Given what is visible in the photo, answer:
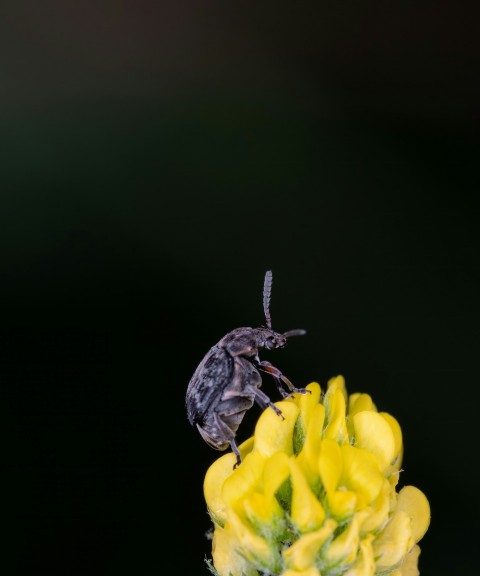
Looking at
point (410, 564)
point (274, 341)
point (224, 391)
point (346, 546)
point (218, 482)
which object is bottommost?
point (410, 564)

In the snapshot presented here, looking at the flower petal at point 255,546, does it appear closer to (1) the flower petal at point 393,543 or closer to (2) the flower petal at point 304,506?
(2) the flower petal at point 304,506

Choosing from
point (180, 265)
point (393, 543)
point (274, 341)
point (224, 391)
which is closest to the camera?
point (393, 543)

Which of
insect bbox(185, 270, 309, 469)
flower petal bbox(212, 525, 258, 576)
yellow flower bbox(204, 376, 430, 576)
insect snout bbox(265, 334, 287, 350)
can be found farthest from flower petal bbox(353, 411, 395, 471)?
insect snout bbox(265, 334, 287, 350)

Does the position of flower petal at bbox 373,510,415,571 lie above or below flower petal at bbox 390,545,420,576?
above

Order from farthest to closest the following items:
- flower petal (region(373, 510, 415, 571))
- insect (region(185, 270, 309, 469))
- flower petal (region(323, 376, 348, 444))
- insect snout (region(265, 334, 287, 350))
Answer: insect snout (region(265, 334, 287, 350)) < insect (region(185, 270, 309, 469)) < flower petal (region(323, 376, 348, 444)) < flower petal (region(373, 510, 415, 571))

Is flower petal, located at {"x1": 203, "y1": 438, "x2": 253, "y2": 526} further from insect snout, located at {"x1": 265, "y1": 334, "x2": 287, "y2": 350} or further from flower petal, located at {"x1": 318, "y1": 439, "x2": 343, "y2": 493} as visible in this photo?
insect snout, located at {"x1": 265, "y1": 334, "x2": 287, "y2": 350}

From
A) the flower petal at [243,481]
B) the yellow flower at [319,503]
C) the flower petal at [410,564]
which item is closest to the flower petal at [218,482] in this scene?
the yellow flower at [319,503]

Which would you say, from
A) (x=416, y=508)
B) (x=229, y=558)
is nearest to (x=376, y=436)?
(x=416, y=508)

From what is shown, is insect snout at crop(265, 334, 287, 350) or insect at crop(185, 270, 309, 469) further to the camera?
insect snout at crop(265, 334, 287, 350)

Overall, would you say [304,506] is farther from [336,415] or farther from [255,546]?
[336,415]
